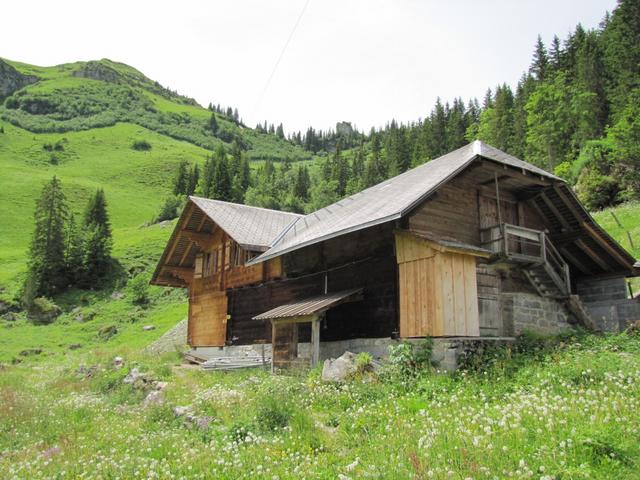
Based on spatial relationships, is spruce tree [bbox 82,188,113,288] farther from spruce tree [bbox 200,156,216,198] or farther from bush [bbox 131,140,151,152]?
bush [bbox 131,140,151,152]

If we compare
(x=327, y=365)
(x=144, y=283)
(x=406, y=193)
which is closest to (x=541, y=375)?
(x=327, y=365)

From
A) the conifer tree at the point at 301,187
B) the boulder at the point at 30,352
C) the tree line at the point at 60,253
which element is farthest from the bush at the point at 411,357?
the conifer tree at the point at 301,187

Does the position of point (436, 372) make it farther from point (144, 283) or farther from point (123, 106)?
point (123, 106)

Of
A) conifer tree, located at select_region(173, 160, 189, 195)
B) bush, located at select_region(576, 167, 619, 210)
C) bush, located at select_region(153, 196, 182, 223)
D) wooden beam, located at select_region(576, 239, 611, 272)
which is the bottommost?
wooden beam, located at select_region(576, 239, 611, 272)

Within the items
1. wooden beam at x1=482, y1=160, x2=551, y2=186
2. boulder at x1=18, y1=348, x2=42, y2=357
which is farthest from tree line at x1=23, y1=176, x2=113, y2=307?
wooden beam at x1=482, y1=160, x2=551, y2=186

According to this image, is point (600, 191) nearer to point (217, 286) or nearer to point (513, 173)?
point (513, 173)

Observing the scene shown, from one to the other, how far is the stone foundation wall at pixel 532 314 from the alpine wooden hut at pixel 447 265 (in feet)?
0.14

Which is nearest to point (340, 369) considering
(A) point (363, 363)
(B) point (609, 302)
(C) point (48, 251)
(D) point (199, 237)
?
(A) point (363, 363)

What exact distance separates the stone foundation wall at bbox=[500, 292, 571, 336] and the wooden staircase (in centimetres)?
35

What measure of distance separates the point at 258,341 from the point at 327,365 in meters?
9.71

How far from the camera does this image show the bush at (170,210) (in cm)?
8456

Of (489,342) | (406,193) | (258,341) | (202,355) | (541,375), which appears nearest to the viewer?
(541,375)

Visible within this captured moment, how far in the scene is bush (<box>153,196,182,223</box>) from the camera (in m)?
84.6

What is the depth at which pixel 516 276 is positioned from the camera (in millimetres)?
17875
